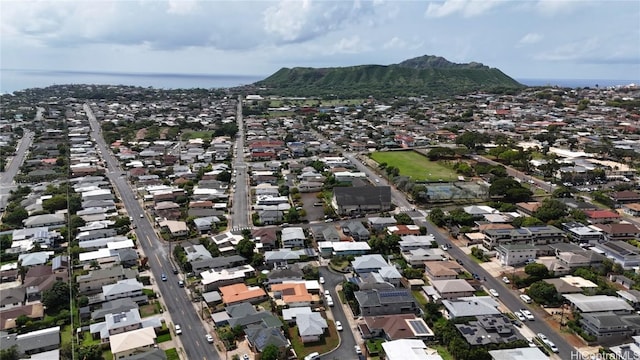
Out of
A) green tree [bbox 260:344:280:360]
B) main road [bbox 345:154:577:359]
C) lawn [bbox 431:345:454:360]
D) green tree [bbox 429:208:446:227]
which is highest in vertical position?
green tree [bbox 429:208:446:227]

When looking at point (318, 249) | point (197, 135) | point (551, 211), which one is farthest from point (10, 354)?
point (197, 135)

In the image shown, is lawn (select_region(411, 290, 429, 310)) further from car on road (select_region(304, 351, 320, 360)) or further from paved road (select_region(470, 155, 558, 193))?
paved road (select_region(470, 155, 558, 193))

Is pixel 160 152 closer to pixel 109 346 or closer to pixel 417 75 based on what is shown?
pixel 109 346

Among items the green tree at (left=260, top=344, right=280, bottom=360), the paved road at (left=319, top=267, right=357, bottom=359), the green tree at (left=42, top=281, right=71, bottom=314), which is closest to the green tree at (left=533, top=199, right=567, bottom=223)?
the paved road at (left=319, top=267, right=357, bottom=359)

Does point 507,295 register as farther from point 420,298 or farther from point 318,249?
point 318,249

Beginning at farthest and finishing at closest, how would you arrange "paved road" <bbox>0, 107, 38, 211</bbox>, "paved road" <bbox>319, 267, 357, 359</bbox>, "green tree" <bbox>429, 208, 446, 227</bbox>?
"paved road" <bbox>0, 107, 38, 211</bbox>
"green tree" <bbox>429, 208, 446, 227</bbox>
"paved road" <bbox>319, 267, 357, 359</bbox>

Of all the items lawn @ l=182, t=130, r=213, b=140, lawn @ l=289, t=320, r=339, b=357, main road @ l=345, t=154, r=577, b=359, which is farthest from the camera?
lawn @ l=182, t=130, r=213, b=140

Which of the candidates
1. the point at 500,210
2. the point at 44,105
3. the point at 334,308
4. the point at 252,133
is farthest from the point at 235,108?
the point at 334,308
